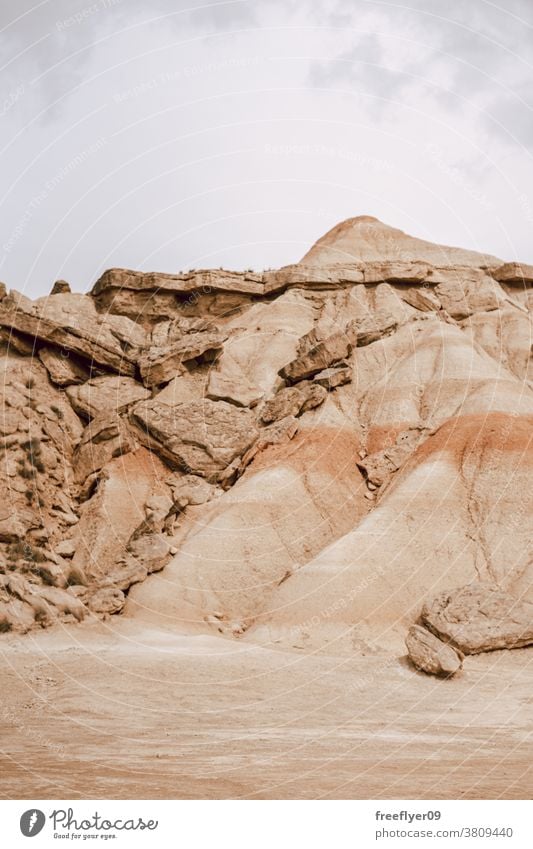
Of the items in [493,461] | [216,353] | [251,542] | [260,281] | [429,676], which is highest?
[260,281]

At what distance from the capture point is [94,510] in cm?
3650

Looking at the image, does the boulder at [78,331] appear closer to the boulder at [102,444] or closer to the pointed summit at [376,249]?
the boulder at [102,444]

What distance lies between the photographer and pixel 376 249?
57.6m

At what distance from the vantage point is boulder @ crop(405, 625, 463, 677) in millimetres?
23484

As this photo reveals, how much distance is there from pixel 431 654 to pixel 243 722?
6.86m

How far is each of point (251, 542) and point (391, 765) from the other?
17.4m

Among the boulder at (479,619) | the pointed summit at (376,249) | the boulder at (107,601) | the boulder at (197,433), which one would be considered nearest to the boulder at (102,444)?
the boulder at (197,433)

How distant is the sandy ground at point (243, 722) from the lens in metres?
13.8

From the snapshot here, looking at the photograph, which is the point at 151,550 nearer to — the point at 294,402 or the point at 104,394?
the point at 294,402

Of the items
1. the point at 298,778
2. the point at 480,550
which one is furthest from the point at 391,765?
the point at 480,550

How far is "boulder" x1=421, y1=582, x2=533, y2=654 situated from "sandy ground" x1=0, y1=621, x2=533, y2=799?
492mm

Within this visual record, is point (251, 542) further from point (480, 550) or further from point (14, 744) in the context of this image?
point (14, 744)

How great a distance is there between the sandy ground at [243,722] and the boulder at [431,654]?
0.36m

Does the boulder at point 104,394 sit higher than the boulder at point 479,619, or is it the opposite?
the boulder at point 104,394
